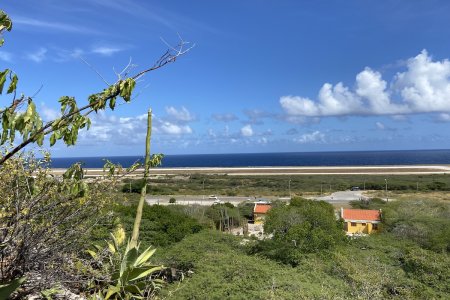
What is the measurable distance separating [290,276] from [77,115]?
434 inches

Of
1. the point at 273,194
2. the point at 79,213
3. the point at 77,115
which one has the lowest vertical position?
the point at 273,194

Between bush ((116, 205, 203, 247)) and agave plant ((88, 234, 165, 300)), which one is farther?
bush ((116, 205, 203, 247))

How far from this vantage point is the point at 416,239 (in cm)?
2355

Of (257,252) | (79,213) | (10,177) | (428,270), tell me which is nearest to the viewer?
(10,177)

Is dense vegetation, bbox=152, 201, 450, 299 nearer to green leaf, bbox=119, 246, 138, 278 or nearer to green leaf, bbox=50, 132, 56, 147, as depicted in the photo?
green leaf, bbox=119, 246, 138, 278

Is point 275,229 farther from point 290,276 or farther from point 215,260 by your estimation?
point 290,276

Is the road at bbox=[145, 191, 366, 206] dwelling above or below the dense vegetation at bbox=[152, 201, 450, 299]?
below

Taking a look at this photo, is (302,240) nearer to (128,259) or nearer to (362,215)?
(128,259)

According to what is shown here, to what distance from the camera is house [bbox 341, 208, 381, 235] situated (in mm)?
31031

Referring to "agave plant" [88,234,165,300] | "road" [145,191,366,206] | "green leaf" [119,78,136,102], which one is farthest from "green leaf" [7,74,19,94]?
"road" [145,191,366,206]

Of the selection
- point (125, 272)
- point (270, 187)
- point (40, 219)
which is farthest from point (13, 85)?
point (270, 187)

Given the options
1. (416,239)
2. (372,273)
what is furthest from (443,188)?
(372,273)

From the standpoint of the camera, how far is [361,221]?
3142 centimetres

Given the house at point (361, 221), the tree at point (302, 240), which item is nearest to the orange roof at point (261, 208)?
the house at point (361, 221)
